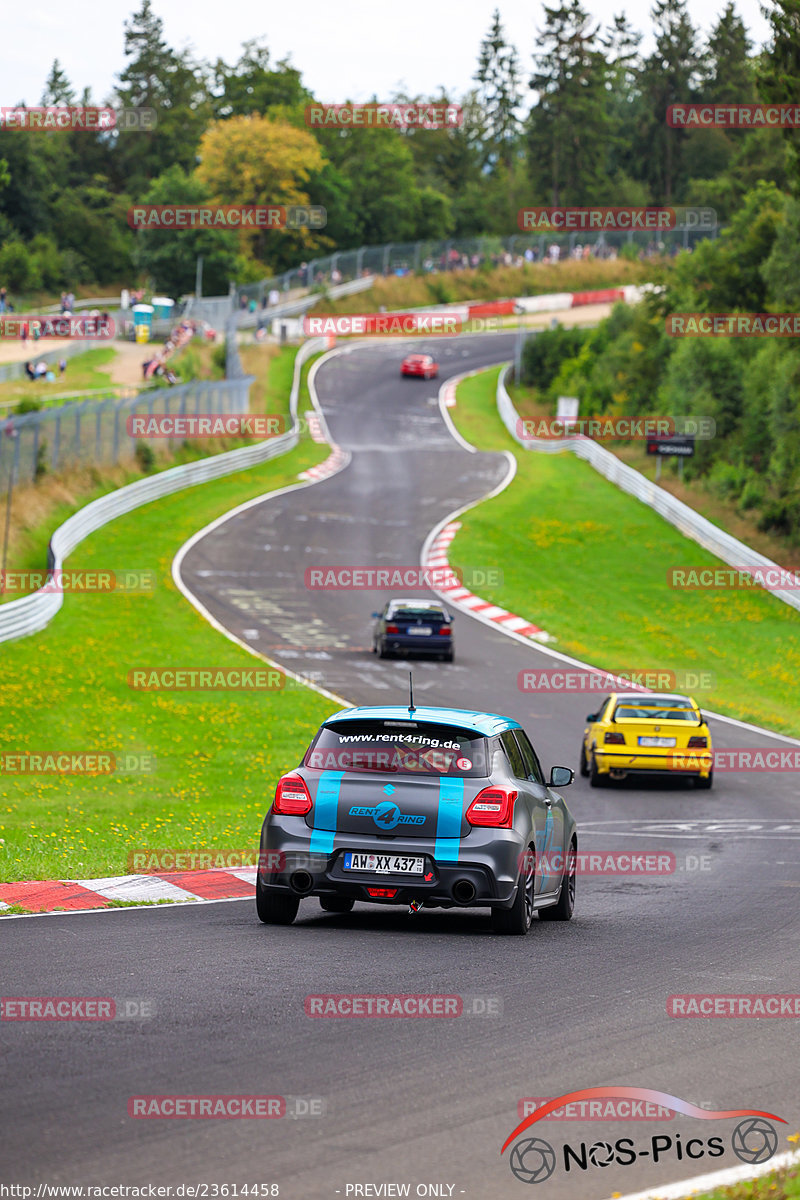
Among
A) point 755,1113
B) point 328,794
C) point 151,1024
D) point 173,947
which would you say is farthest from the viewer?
point 328,794

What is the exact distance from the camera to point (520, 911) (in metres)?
9.93

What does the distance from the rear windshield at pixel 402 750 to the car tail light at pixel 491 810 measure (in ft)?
0.55

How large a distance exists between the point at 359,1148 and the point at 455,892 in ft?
13.9

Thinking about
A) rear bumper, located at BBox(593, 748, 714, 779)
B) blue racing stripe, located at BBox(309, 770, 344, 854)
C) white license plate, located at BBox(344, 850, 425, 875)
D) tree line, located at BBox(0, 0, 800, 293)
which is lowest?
rear bumper, located at BBox(593, 748, 714, 779)

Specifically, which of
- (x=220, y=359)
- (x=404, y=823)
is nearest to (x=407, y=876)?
(x=404, y=823)

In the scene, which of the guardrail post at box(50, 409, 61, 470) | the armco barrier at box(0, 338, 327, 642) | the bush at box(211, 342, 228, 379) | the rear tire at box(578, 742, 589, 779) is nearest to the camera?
the rear tire at box(578, 742, 589, 779)

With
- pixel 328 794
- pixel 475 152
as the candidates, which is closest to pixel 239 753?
pixel 328 794

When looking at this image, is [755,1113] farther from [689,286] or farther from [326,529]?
[689,286]

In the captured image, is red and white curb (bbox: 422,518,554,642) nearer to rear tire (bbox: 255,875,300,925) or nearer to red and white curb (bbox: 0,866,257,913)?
red and white curb (bbox: 0,866,257,913)

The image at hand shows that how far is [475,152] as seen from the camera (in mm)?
148750

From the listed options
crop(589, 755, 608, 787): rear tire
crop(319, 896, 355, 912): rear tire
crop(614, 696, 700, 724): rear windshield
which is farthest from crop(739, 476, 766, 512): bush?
crop(319, 896, 355, 912): rear tire

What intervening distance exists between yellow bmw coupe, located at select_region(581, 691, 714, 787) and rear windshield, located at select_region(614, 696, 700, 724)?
0.01 metres

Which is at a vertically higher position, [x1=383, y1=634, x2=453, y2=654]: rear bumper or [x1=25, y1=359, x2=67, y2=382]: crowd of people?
[x1=25, y1=359, x2=67, y2=382]: crowd of people

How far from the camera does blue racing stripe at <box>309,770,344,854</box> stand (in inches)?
385
